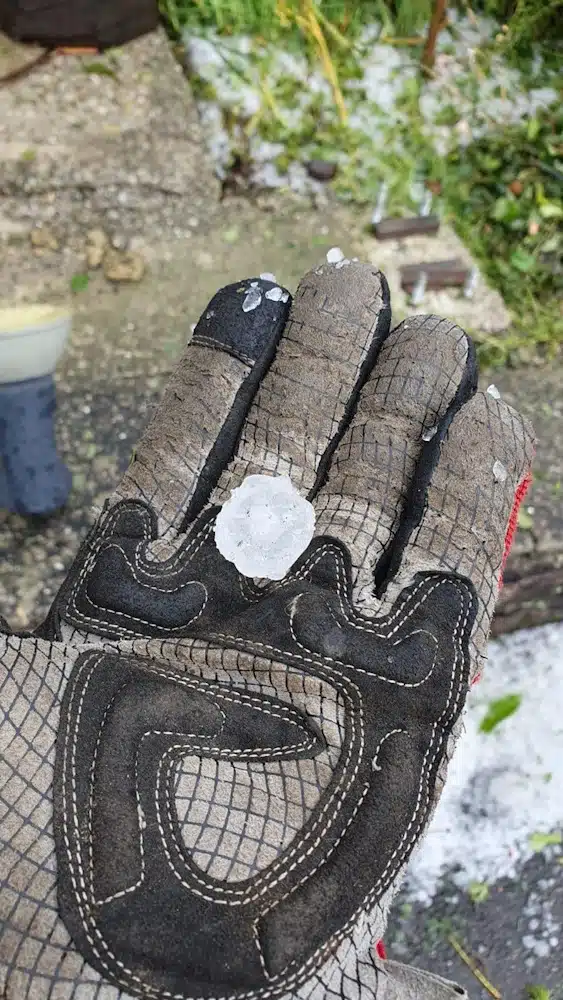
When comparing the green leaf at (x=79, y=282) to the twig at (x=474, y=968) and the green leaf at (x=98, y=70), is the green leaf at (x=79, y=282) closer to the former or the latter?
the green leaf at (x=98, y=70)

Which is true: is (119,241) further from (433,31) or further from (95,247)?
(433,31)

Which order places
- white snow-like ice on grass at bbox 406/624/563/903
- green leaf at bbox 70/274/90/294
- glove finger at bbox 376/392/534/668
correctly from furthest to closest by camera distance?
green leaf at bbox 70/274/90/294, white snow-like ice on grass at bbox 406/624/563/903, glove finger at bbox 376/392/534/668

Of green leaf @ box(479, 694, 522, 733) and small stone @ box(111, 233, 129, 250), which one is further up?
small stone @ box(111, 233, 129, 250)

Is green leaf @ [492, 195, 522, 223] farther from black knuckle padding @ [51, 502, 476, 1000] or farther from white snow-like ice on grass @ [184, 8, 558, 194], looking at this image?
Result: black knuckle padding @ [51, 502, 476, 1000]

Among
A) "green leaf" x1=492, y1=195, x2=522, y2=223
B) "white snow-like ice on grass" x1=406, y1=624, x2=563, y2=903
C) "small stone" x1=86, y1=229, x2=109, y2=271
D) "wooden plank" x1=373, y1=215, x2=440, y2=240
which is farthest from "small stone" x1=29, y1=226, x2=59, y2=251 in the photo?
"white snow-like ice on grass" x1=406, y1=624, x2=563, y2=903

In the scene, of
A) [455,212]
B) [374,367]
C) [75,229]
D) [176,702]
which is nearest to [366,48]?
[455,212]

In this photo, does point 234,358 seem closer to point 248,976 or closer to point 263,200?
point 248,976
